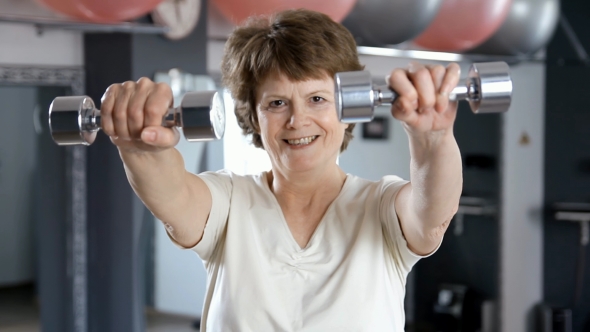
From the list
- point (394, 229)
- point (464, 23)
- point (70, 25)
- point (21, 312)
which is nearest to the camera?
point (394, 229)

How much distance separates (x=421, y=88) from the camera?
0.98 meters

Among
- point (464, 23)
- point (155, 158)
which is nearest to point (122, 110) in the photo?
point (155, 158)

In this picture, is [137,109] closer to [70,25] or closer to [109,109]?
[109,109]

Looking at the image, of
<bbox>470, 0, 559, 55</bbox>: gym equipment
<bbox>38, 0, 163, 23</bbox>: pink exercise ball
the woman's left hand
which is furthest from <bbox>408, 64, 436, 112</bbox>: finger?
<bbox>470, 0, 559, 55</bbox>: gym equipment

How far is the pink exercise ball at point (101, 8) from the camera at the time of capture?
2.37 m

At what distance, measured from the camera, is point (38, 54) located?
2.92m

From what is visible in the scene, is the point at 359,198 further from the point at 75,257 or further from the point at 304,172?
the point at 75,257

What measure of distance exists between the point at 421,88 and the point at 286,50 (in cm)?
39

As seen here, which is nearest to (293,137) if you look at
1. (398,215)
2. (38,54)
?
(398,215)

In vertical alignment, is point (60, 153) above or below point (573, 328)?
above

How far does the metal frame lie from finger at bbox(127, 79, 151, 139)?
207 centimetres

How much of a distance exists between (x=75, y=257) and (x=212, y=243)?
1.87 m

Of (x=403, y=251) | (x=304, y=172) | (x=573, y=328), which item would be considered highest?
(x=304, y=172)

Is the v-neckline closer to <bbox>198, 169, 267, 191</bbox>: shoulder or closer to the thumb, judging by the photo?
<bbox>198, 169, 267, 191</bbox>: shoulder
